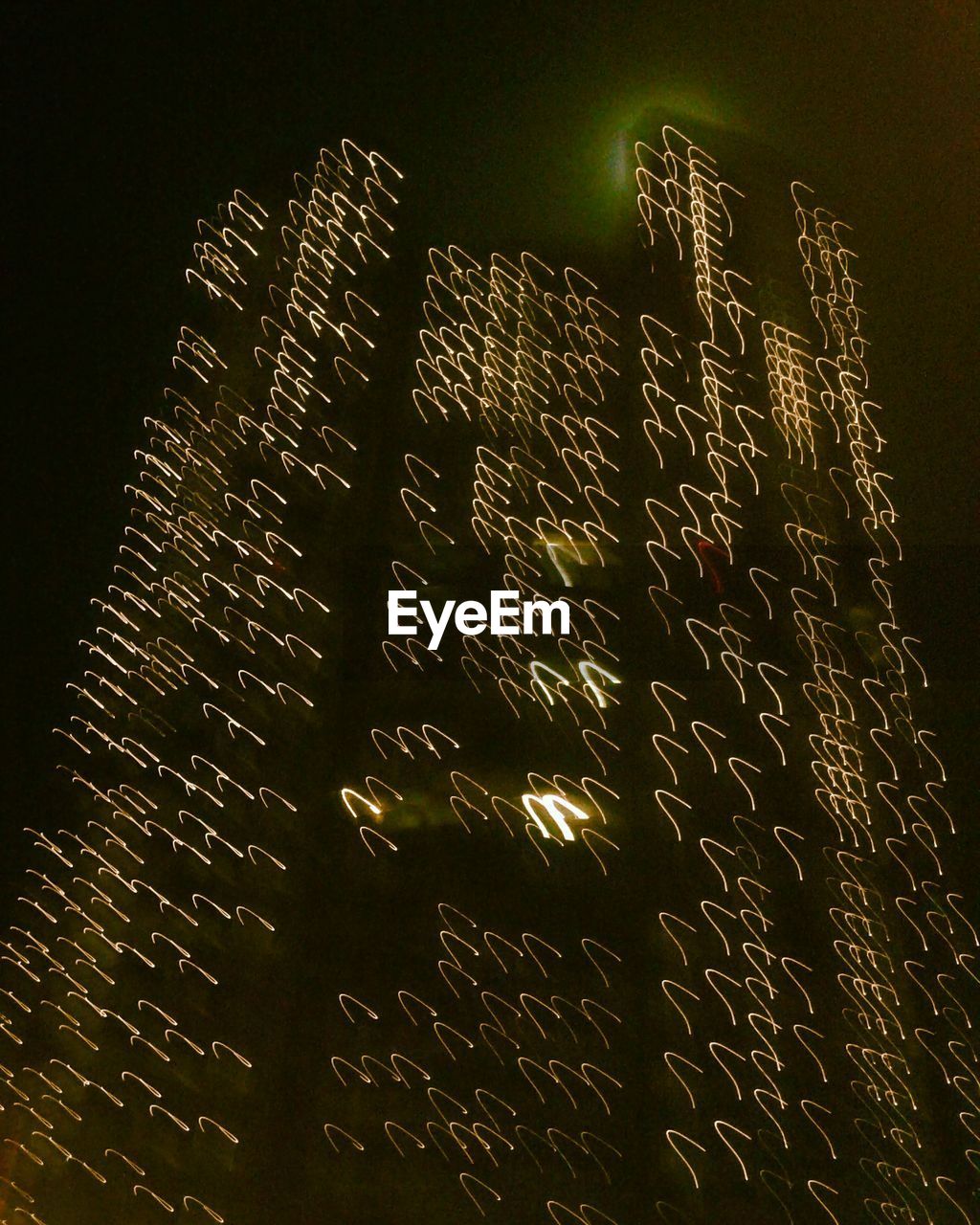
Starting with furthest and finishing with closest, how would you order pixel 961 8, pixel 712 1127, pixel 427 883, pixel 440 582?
pixel 961 8, pixel 440 582, pixel 427 883, pixel 712 1127

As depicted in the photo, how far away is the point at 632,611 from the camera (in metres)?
2.57

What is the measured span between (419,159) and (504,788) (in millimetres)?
2067

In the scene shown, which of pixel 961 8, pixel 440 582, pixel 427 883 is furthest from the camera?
pixel 961 8

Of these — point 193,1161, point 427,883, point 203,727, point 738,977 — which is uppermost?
point 203,727

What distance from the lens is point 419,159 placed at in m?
2.92

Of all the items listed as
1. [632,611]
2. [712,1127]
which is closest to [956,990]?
[712,1127]

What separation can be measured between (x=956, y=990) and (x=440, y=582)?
1.80 meters

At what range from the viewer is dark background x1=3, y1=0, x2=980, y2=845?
9.04 feet

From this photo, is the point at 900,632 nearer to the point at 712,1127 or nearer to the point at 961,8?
the point at 712,1127

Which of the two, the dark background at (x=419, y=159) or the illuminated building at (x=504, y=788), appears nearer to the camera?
the illuminated building at (x=504, y=788)

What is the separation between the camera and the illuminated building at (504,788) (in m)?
2.26

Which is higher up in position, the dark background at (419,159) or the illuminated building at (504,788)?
the dark background at (419,159)

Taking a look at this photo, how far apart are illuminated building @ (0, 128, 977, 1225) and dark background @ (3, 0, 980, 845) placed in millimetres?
143

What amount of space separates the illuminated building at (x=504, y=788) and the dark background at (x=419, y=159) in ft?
0.47
